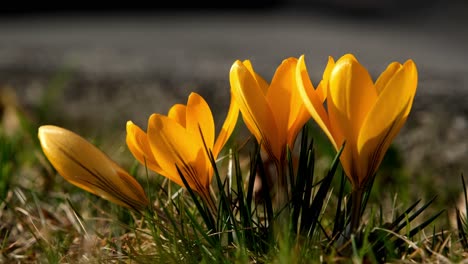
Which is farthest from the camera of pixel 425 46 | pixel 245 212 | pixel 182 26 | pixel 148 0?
pixel 148 0

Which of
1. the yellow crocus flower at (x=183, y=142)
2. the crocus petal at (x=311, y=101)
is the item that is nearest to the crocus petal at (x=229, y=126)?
the yellow crocus flower at (x=183, y=142)

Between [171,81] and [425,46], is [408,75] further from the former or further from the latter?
[425,46]

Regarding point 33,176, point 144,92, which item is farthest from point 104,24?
point 33,176

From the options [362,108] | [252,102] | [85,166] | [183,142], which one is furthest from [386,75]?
[85,166]

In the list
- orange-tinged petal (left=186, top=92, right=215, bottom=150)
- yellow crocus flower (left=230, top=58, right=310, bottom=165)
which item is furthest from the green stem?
orange-tinged petal (left=186, top=92, right=215, bottom=150)

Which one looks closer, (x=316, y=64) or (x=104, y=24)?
(x=316, y=64)

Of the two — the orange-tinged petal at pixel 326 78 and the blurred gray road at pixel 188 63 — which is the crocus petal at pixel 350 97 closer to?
the orange-tinged petal at pixel 326 78

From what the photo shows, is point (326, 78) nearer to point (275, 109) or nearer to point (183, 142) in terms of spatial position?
point (275, 109)
